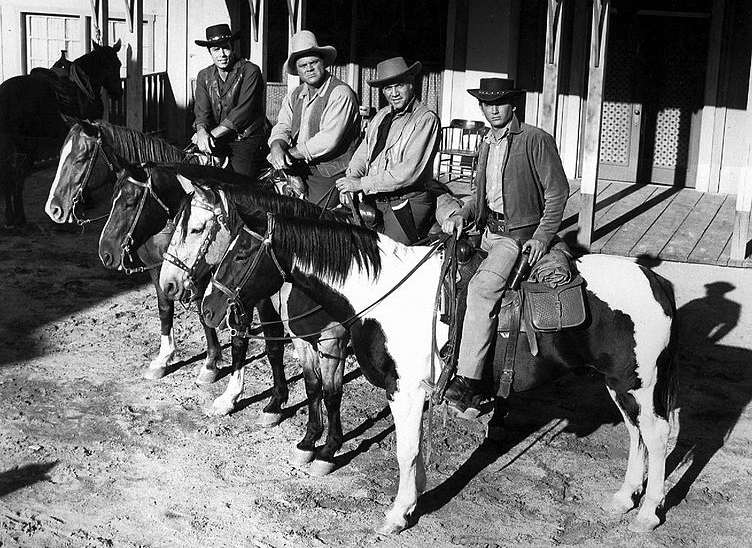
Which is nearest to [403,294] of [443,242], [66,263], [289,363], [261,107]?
[443,242]

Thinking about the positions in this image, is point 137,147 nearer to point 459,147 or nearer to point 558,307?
point 558,307

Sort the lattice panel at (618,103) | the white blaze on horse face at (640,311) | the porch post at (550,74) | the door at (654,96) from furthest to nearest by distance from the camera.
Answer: the lattice panel at (618,103), the door at (654,96), the porch post at (550,74), the white blaze on horse face at (640,311)

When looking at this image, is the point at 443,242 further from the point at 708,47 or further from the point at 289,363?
the point at 708,47

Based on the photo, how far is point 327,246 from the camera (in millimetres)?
5188

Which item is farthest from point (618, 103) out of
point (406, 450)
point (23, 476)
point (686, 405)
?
point (23, 476)

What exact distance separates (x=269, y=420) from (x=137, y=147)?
223cm

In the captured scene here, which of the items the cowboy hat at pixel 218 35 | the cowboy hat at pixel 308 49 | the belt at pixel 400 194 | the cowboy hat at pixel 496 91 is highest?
the cowboy hat at pixel 218 35

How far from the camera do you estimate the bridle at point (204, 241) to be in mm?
5461

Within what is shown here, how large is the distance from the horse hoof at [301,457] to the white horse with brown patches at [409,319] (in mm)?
963

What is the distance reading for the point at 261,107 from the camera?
818cm

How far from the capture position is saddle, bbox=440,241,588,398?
5.09 meters

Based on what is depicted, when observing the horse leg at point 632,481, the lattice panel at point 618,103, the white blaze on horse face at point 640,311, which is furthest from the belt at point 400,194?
the lattice panel at point 618,103

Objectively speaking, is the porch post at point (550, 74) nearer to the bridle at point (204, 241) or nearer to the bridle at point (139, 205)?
the bridle at point (139, 205)

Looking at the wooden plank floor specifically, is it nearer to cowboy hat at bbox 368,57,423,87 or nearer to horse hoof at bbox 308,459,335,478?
cowboy hat at bbox 368,57,423,87
